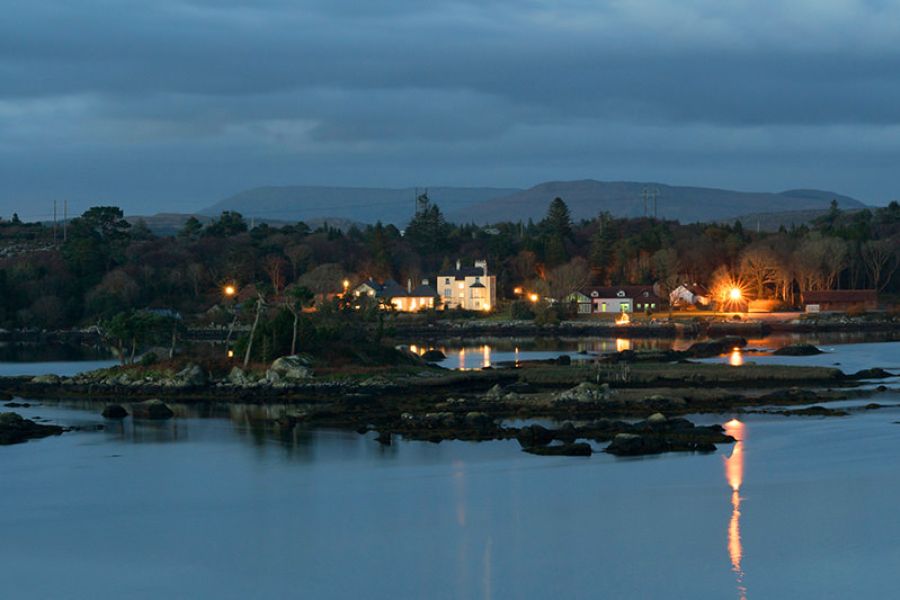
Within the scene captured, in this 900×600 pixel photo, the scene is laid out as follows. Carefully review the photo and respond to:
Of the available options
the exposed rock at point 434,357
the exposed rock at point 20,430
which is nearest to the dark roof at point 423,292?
the exposed rock at point 434,357

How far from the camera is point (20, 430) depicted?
40969 mm

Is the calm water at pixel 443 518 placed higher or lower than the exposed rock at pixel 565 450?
lower

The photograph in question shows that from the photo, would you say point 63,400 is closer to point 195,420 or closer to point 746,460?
point 195,420

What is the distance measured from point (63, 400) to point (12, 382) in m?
5.28

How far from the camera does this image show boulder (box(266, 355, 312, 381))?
164ft

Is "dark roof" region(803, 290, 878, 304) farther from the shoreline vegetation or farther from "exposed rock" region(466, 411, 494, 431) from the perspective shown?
"exposed rock" region(466, 411, 494, 431)

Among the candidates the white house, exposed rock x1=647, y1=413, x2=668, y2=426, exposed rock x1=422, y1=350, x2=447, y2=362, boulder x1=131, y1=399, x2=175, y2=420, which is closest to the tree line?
the white house

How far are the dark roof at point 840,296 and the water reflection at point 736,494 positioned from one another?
187ft

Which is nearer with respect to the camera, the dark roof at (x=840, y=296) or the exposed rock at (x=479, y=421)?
the exposed rock at (x=479, y=421)

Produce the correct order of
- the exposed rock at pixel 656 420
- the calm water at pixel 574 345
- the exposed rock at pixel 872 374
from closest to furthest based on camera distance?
the exposed rock at pixel 656 420 → the exposed rock at pixel 872 374 → the calm water at pixel 574 345

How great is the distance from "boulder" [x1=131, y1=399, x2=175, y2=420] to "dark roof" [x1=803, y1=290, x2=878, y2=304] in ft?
197

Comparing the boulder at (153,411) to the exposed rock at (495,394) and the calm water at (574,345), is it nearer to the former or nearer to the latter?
the exposed rock at (495,394)

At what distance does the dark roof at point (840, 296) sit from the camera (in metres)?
95.9

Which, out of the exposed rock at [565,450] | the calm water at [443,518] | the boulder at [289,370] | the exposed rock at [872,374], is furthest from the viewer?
the exposed rock at [872,374]
